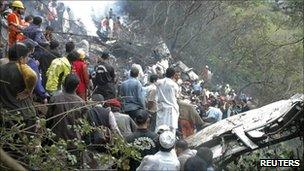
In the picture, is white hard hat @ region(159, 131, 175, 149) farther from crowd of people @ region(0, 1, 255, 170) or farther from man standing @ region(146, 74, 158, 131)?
man standing @ region(146, 74, 158, 131)

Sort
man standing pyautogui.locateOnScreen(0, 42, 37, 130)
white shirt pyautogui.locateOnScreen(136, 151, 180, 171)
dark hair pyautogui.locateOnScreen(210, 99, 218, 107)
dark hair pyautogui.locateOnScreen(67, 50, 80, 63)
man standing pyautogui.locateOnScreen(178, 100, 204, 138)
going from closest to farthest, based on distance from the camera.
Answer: white shirt pyautogui.locateOnScreen(136, 151, 180, 171) < man standing pyautogui.locateOnScreen(0, 42, 37, 130) < dark hair pyautogui.locateOnScreen(67, 50, 80, 63) < man standing pyautogui.locateOnScreen(178, 100, 204, 138) < dark hair pyautogui.locateOnScreen(210, 99, 218, 107)

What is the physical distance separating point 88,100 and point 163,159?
190 cm

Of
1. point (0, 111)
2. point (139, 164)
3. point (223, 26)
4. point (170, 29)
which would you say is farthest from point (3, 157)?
point (223, 26)

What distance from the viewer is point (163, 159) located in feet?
17.4

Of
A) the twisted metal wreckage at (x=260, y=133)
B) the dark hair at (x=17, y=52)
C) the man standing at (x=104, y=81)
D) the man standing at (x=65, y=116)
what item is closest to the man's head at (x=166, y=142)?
the man standing at (x=65, y=116)

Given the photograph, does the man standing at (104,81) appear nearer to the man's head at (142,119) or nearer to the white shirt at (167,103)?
the white shirt at (167,103)

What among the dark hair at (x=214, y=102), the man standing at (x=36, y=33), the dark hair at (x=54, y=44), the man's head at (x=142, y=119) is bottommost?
the man's head at (x=142, y=119)

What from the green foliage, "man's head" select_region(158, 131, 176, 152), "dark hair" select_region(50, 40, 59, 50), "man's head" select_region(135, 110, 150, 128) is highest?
"dark hair" select_region(50, 40, 59, 50)

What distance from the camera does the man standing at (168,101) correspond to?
27.8ft

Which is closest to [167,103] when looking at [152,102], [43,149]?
[152,102]

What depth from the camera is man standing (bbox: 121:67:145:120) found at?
27.8ft

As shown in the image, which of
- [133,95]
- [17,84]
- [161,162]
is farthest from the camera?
[133,95]

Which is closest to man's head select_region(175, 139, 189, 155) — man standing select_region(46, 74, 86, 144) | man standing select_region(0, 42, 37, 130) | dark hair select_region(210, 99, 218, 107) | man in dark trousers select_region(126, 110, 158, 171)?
man in dark trousers select_region(126, 110, 158, 171)

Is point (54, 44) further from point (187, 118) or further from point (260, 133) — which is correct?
point (260, 133)
